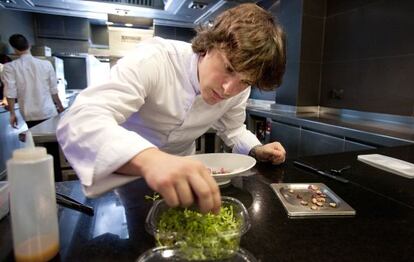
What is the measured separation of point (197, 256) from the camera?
0.38 metres

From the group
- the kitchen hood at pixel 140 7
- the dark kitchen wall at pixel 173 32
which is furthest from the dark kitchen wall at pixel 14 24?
the dark kitchen wall at pixel 173 32

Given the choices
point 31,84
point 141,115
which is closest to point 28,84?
point 31,84

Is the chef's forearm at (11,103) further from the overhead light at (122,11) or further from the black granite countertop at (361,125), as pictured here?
the black granite countertop at (361,125)

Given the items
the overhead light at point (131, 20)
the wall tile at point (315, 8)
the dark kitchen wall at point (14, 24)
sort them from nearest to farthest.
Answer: the wall tile at point (315, 8) → the overhead light at point (131, 20) → the dark kitchen wall at point (14, 24)

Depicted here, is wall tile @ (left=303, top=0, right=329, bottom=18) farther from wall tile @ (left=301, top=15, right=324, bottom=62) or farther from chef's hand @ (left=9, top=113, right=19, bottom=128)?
chef's hand @ (left=9, top=113, right=19, bottom=128)

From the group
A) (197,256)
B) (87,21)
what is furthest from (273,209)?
(87,21)

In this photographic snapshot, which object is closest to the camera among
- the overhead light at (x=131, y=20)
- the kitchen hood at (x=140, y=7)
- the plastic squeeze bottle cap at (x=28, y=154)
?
the plastic squeeze bottle cap at (x=28, y=154)

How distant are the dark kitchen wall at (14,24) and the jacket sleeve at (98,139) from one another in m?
3.83

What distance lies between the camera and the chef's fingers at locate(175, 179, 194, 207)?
1.27ft

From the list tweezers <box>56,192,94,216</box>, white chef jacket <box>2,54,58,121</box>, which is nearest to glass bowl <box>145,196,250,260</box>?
A: tweezers <box>56,192,94,216</box>

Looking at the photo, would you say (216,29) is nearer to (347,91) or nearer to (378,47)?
(378,47)

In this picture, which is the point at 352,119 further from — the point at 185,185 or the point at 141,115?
the point at 185,185

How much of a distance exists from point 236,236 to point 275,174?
506mm

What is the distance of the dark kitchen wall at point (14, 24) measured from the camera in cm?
353
